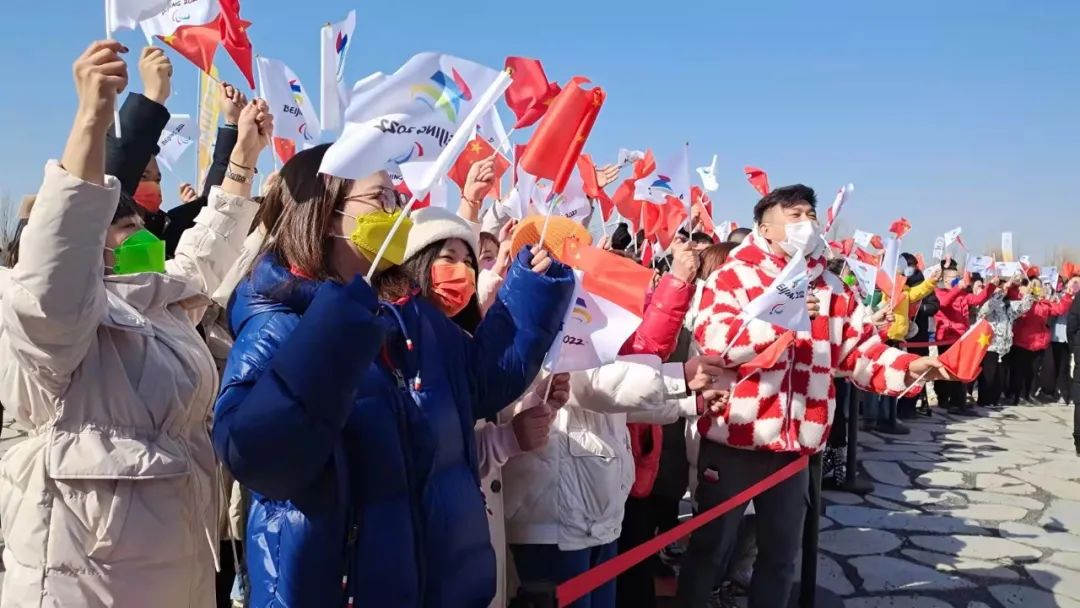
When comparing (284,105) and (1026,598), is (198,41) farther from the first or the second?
(1026,598)

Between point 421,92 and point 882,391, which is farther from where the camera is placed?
Answer: point 882,391

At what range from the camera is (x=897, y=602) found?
15.4 ft

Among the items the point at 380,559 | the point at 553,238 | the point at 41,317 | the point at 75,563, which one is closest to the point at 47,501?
the point at 75,563

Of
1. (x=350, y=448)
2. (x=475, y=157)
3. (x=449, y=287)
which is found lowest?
(x=350, y=448)

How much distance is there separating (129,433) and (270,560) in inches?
30.8

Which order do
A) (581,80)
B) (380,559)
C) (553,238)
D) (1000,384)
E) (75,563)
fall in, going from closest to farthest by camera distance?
1. (380,559)
2. (75,563)
3. (581,80)
4. (553,238)
5. (1000,384)

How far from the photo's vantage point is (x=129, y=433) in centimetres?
218

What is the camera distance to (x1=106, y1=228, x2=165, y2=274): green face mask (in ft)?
7.77

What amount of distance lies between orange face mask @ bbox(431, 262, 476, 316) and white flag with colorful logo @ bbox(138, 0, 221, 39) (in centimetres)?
219

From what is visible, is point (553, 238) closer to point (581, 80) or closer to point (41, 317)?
point (581, 80)

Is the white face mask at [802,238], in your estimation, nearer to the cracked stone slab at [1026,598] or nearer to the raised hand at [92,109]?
the cracked stone slab at [1026,598]

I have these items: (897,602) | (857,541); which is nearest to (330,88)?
(897,602)

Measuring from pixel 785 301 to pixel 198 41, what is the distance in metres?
2.99

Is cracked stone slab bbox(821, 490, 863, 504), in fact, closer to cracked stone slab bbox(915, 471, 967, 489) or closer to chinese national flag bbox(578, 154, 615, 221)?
cracked stone slab bbox(915, 471, 967, 489)
